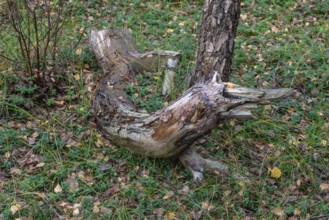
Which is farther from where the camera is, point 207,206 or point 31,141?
point 31,141

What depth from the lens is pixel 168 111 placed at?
4.43 m

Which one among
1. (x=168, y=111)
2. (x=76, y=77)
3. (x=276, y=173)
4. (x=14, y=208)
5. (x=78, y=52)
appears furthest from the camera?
(x=78, y=52)

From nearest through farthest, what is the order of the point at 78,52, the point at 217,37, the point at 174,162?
1. the point at 174,162
2. the point at 217,37
3. the point at 78,52

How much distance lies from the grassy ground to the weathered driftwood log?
164 mm

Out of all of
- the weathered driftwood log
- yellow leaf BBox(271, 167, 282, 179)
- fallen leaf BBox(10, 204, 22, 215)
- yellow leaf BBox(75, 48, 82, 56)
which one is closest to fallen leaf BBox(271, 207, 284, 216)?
yellow leaf BBox(271, 167, 282, 179)

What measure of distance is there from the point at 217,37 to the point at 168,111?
1.15 metres

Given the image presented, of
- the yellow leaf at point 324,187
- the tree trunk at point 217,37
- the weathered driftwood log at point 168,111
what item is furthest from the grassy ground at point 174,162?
the tree trunk at point 217,37

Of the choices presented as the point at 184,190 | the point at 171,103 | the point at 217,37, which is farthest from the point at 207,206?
the point at 217,37

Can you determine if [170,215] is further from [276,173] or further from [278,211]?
[276,173]

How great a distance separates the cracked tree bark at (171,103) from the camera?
164 inches

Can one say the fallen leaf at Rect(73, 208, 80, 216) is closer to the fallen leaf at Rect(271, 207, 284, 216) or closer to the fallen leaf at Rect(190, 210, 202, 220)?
the fallen leaf at Rect(190, 210, 202, 220)

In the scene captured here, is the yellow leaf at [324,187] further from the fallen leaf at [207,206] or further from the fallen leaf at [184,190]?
the fallen leaf at [184,190]

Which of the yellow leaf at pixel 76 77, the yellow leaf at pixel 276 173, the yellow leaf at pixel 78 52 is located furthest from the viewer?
the yellow leaf at pixel 78 52

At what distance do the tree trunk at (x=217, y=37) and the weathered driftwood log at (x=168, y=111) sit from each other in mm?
508
